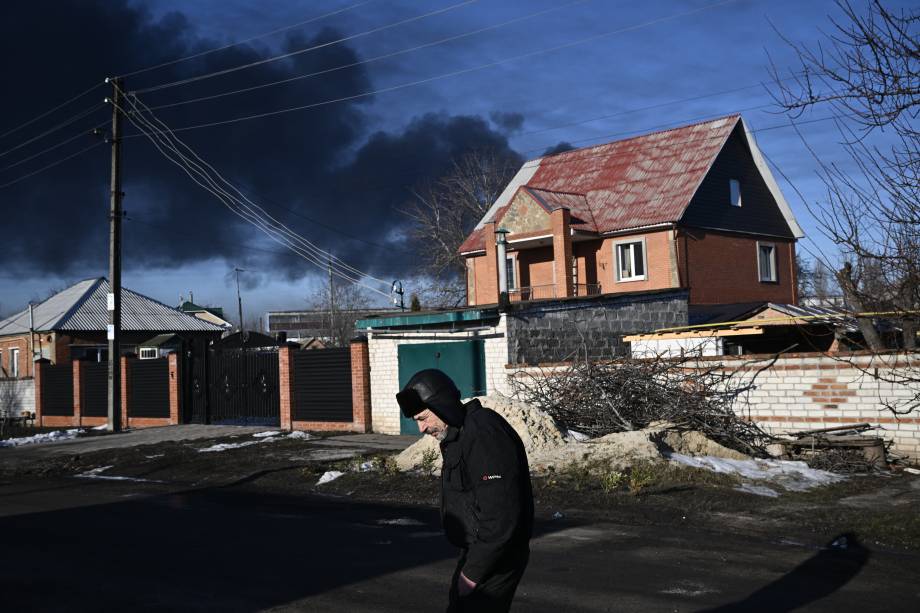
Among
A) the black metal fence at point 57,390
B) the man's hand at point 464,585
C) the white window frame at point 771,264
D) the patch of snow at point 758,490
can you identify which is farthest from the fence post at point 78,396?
the man's hand at point 464,585

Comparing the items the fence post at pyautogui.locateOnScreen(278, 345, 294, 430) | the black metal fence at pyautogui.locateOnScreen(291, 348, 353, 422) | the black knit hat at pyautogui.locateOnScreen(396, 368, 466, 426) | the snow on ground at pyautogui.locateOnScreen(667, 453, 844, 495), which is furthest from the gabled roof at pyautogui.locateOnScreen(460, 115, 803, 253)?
the black knit hat at pyautogui.locateOnScreen(396, 368, 466, 426)

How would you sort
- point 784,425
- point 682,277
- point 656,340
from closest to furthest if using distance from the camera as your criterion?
1. point 784,425
2. point 656,340
3. point 682,277

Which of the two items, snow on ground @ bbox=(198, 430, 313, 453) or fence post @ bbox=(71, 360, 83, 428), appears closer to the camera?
snow on ground @ bbox=(198, 430, 313, 453)

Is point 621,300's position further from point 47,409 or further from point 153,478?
point 47,409

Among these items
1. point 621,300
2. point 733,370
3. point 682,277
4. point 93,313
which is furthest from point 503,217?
point 93,313

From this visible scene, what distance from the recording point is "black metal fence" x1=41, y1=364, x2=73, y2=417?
1272 inches

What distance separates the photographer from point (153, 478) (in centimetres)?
1652

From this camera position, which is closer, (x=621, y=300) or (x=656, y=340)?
(x=656, y=340)

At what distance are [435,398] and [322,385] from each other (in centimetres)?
1850

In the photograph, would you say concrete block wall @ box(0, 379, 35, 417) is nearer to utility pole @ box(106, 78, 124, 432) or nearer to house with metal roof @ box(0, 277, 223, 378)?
house with metal roof @ box(0, 277, 223, 378)

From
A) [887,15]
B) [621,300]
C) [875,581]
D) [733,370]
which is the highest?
[887,15]

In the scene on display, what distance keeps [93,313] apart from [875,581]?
47.9m

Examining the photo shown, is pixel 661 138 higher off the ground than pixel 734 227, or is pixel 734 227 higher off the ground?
pixel 661 138

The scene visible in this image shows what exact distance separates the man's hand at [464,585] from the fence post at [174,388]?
79.8ft
